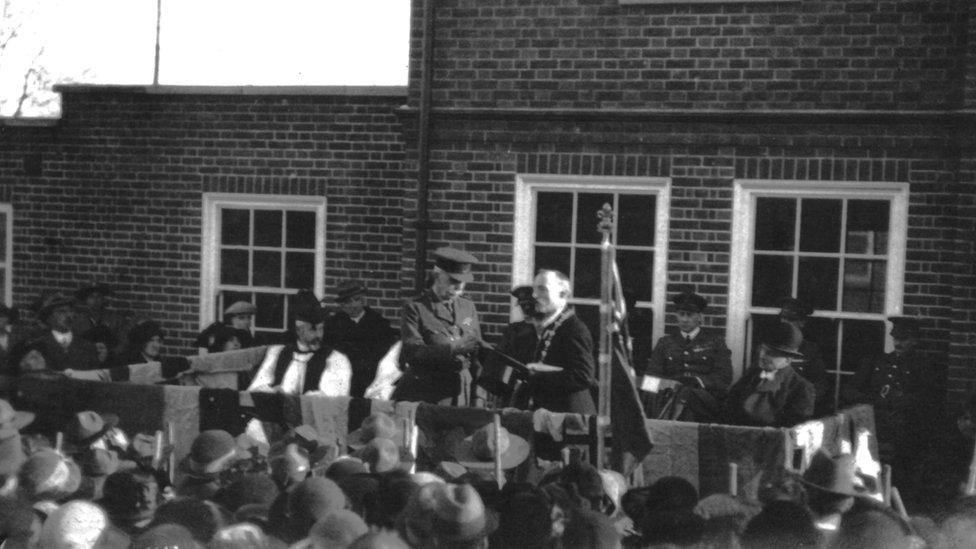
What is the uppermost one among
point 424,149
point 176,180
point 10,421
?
point 424,149

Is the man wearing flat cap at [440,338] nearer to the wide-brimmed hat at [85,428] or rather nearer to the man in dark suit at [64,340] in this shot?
the wide-brimmed hat at [85,428]

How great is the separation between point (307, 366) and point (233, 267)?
3540mm

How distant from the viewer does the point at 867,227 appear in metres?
10.4

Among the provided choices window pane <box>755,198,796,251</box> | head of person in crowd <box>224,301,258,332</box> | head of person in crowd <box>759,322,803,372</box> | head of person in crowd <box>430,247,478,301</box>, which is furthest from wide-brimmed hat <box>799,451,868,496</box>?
head of person in crowd <box>224,301,258,332</box>

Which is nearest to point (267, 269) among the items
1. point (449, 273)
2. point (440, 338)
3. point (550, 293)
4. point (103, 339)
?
point (103, 339)

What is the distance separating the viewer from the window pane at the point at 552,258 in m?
11.0

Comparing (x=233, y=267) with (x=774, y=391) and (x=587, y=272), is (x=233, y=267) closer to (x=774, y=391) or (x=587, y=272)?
(x=587, y=272)

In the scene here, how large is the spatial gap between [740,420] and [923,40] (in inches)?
133

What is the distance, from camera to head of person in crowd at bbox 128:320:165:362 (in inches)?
472

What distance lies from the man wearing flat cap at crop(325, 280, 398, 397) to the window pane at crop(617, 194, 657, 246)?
2.03 meters

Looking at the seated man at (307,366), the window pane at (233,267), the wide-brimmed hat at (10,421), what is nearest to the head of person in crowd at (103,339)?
the window pane at (233,267)

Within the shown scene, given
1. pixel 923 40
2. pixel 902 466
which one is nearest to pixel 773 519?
pixel 902 466

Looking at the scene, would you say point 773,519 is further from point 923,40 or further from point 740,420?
point 923,40

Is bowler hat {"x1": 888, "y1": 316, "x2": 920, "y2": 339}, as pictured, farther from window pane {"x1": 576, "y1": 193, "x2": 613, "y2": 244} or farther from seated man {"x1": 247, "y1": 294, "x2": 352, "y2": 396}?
seated man {"x1": 247, "y1": 294, "x2": 352, "y2": 396}
